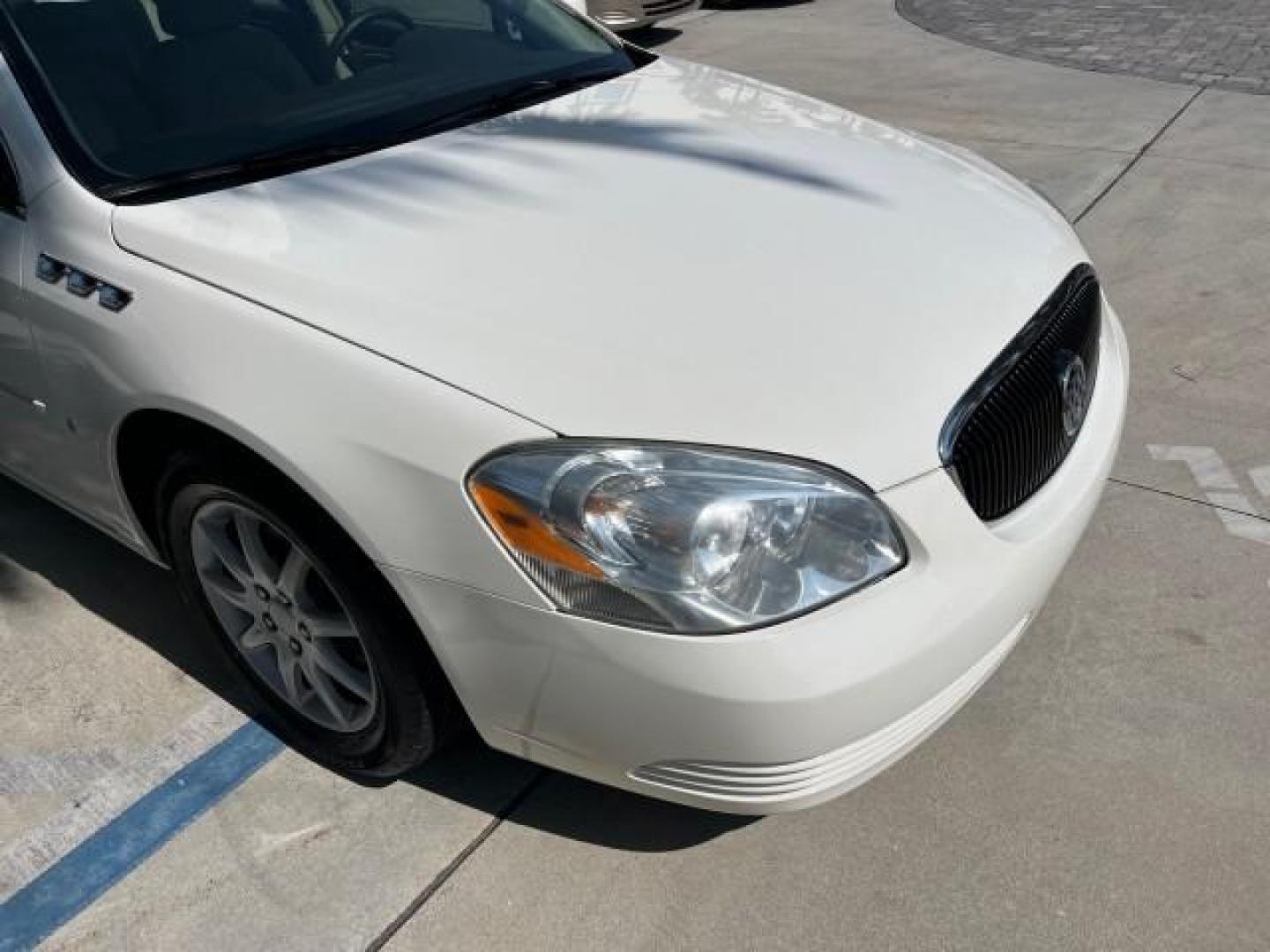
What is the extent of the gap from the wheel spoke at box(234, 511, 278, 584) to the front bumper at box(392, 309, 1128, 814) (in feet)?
1.63

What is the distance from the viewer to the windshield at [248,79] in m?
2.48

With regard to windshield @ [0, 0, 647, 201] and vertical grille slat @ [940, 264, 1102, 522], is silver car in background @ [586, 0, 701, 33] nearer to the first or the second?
windshield @ [0, 0, 647, 201]

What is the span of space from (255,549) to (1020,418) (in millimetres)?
1473

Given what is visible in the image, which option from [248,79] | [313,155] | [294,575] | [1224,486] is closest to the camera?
[294,575]

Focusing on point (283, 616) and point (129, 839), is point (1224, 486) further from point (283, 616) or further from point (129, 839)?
point (129, 839)

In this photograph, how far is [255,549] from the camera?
2338 mm

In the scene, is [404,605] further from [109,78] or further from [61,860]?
[109,78]

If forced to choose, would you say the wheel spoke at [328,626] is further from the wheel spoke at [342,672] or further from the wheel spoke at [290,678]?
the wheel spoke at [290,678]

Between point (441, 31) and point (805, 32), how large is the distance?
707 centimetres

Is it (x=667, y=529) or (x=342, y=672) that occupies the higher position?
(x=667, y=529)

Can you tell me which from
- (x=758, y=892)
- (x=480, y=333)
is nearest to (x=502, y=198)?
(x=480, y=333)

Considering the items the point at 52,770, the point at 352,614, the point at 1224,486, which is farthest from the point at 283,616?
the point at 1224,486

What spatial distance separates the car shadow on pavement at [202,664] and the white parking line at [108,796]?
0.08 m

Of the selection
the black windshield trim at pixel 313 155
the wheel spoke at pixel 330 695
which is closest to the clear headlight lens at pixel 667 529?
the wheel spoke at pixel 330 695
